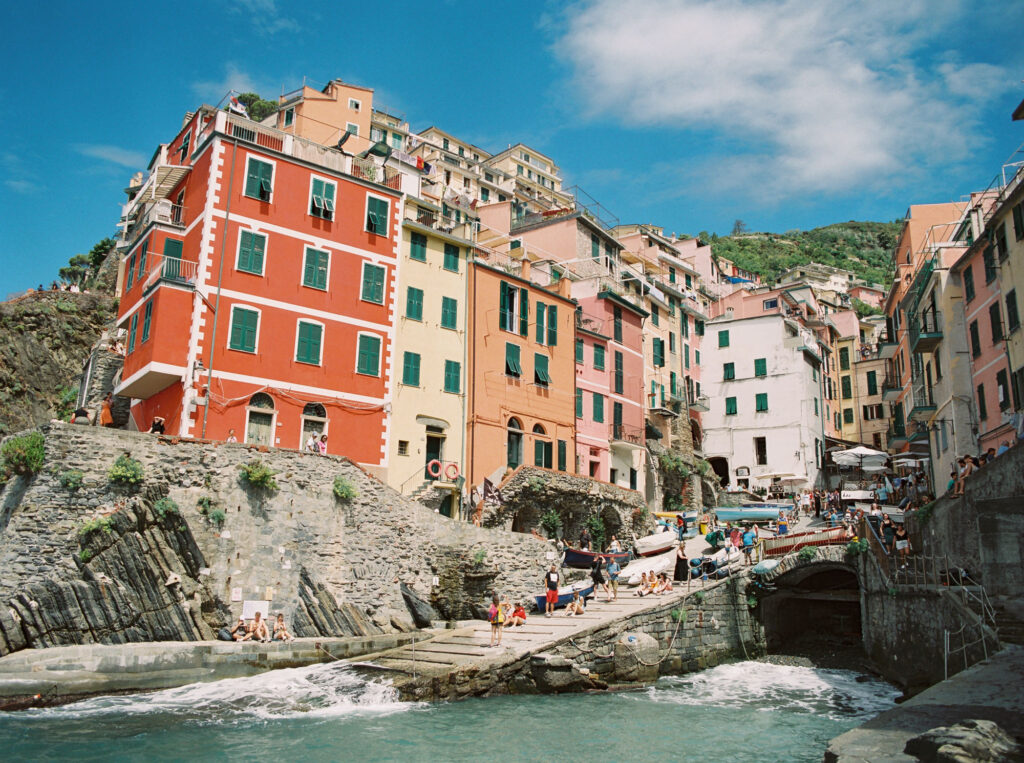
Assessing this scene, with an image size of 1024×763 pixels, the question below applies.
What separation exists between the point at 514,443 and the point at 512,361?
400 centimetres

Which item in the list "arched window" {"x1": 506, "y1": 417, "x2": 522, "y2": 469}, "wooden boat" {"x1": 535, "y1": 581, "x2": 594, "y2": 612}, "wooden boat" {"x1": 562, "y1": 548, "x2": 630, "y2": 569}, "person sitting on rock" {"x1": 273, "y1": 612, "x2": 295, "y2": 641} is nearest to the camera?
"person sitting on rock" {"x1": 273, "y1": 612, "x2": 295, "y2": 641}

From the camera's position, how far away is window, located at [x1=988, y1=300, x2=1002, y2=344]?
101 feet

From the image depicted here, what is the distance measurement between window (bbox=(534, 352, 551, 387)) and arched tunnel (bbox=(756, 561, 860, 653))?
1494 cm

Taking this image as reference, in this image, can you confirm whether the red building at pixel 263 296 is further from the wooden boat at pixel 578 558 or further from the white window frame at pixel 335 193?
the wooden boat at pixel 578 558

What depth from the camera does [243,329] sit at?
28.8 meters

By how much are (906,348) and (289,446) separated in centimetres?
3620

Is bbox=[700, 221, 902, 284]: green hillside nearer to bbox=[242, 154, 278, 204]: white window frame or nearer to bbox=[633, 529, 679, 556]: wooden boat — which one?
bbox=[633, 529, 679, 556]: wooden boat

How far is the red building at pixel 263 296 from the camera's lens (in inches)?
1092

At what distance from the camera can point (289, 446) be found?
29.0m

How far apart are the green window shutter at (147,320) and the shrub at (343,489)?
8759 millimetres

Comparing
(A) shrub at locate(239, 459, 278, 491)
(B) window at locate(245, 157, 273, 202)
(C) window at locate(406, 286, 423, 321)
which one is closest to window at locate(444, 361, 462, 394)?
(C) window at locate(406, 286, 423, 321)

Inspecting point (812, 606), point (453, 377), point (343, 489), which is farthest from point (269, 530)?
point (812, 606)

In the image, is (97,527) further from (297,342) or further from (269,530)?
(297,342)

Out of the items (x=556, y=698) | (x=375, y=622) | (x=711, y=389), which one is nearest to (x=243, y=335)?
(x=375, y=622)
